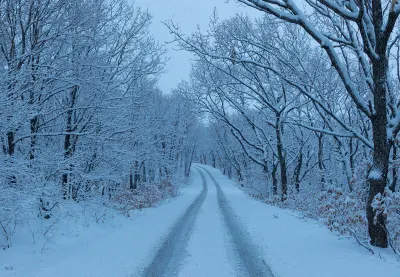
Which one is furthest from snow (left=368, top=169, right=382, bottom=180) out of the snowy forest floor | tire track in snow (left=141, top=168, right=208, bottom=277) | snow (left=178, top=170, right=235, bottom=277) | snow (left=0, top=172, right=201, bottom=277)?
snow (left=0, top=172, right=201, bottom=277)

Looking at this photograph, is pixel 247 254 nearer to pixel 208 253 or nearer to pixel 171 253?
pixel 208 253

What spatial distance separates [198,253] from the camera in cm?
774

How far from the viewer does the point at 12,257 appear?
6613mm

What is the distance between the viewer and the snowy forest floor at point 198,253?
614cm

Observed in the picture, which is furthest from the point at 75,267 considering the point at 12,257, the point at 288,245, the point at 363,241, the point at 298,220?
the point at 298,220

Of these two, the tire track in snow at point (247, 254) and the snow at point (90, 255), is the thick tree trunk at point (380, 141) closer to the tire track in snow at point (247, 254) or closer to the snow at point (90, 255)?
the tire track in snow at point (247, 254)

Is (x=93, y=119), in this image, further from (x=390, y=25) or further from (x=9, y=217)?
(x=390, y=25)

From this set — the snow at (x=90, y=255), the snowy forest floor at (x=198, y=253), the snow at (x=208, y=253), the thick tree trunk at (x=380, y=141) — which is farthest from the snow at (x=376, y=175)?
the snow at (x=90, y=255)

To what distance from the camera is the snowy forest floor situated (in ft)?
20.1

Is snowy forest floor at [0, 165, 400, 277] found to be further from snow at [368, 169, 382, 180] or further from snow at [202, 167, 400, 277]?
snow at [368, 169, 382, 180]

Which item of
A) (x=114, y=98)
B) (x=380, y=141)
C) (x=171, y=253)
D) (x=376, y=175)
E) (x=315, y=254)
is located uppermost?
(x=114, y=98)

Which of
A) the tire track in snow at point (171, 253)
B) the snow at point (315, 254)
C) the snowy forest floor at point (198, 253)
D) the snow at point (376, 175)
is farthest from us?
the tire track in snow at point (171, 253)

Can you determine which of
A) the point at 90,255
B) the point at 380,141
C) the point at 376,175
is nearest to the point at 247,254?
the point at 376,175

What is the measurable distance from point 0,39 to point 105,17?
3.91 meters
